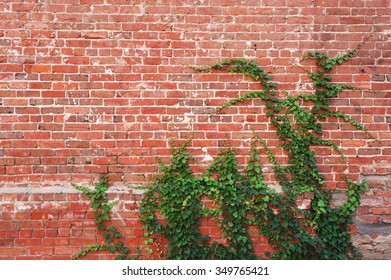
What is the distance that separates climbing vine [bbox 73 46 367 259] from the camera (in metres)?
3.29

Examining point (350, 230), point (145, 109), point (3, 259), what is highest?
point (145, 109)

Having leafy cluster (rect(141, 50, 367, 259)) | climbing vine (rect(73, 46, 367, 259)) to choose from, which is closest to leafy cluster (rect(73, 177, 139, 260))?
climbing vine (rect(73, 46, 367, 259))

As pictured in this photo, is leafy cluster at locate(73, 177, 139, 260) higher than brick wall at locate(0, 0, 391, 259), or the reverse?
brick wall at locate(0, 0, 391, 259)

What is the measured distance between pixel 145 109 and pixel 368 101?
2.21m

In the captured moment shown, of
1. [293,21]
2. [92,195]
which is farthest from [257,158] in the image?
[92,195]

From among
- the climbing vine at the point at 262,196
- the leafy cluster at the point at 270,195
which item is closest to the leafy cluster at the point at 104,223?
the climbing vine at the point at 262,196

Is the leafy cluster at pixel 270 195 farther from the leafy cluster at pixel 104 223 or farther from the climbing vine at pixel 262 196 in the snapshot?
the leafy cluster at pixel 104 223

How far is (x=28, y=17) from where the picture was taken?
3.28 m

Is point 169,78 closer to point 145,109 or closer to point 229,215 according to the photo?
point 145,109

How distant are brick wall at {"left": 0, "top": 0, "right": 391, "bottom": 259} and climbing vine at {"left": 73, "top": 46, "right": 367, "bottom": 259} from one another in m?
0.10

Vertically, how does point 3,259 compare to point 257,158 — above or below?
below

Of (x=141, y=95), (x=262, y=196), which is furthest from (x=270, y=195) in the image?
(x=141, y=95)

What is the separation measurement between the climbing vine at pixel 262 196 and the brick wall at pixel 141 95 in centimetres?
10

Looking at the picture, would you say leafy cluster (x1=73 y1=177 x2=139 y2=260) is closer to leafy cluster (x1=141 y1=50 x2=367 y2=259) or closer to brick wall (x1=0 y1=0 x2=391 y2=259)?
brick wall (x1=0 y1=0 x2=391 y2=259)
